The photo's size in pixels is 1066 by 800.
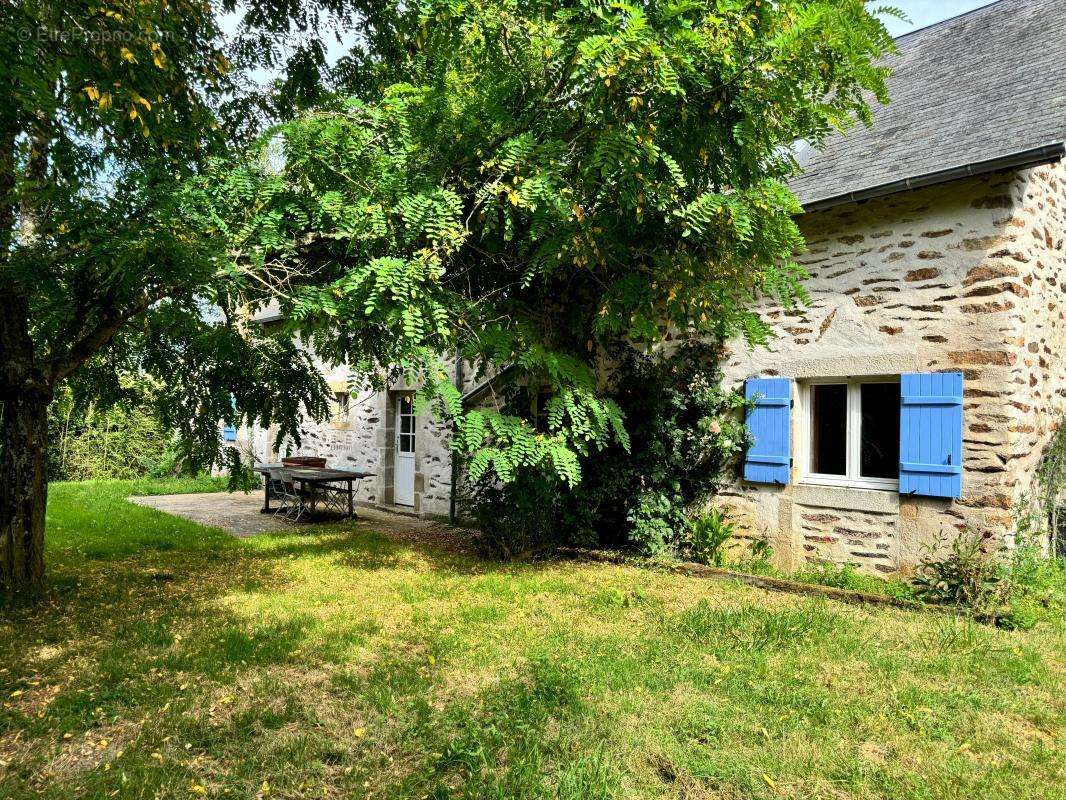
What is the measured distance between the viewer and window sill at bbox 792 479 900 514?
230 inches

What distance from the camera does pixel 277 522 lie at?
9.80 metres

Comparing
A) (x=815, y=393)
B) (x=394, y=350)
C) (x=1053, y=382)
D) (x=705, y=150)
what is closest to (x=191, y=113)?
(x=394, y=350)

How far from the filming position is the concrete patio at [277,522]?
863 cm

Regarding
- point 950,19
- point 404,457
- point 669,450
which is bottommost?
point 404,457

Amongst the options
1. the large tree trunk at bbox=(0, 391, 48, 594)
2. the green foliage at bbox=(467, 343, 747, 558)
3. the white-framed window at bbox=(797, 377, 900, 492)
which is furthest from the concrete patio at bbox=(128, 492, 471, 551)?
the white-framed window at bbox=(797, 377, 900, 492)

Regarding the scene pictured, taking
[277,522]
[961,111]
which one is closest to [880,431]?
[961,111]

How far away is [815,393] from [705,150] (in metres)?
3.32

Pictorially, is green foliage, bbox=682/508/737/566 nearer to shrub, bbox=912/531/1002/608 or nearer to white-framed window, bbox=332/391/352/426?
shrub, bbox=912/531/1002/608

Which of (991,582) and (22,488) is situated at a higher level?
(22,488)

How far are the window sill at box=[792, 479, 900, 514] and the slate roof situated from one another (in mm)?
2772

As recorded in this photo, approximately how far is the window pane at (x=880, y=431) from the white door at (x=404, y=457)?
23.6 ft

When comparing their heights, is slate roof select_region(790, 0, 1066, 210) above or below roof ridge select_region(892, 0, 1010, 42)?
below

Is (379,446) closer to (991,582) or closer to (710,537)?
(710,537)

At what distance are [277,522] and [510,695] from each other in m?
7.44
